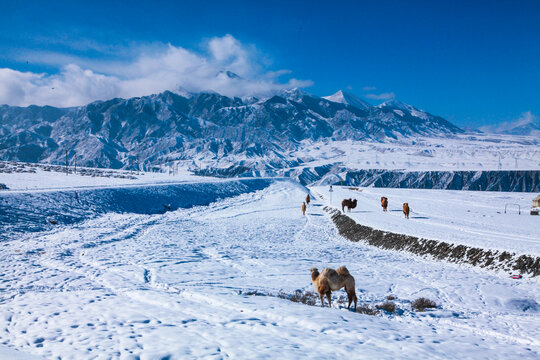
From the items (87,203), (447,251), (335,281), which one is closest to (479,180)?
(447,251)

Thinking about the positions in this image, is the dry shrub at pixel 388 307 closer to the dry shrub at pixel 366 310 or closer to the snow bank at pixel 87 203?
the dry shrub at pixel 366 310

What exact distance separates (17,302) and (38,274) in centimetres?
546

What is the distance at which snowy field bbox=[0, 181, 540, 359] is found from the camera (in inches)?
311

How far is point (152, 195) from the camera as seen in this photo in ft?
Answer: 190

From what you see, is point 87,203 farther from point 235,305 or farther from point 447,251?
point 447,251

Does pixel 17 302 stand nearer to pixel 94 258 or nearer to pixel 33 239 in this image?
pixel 94 258

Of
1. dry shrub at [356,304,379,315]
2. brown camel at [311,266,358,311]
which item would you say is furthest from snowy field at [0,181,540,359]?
brown camel at [311,266,358,311]

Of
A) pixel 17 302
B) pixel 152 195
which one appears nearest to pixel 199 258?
pixel 17 302

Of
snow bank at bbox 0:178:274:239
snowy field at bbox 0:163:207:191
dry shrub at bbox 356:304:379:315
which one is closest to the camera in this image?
dry shrub at bbox 356:304:379:315

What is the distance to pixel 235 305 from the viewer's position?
11.3 metres

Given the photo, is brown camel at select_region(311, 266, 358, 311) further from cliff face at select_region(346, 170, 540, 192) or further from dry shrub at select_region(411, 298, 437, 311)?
cliff face at select_region(346, 170, 540, 192)

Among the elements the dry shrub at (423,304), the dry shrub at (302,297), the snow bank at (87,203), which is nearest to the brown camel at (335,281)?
the dry shrub at (302,297)

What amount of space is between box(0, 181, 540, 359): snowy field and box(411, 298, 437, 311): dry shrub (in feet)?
1.13

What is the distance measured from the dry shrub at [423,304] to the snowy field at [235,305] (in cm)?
35
